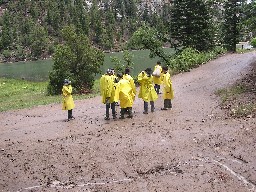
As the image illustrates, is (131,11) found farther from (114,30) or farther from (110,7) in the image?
(114,30)

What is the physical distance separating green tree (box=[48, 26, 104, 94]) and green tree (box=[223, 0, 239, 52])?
20.9 meters

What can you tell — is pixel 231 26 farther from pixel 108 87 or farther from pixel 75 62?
pixel 108 87

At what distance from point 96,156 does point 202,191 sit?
330 centimetres

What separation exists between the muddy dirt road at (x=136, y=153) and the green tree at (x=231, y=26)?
30.6 metres

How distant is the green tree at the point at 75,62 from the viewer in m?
29.0

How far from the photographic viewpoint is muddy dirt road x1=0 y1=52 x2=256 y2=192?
28.8 ft

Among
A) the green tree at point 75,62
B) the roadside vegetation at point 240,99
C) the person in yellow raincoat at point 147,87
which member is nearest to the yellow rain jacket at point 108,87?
the person in yellow raincoat at point 147,87

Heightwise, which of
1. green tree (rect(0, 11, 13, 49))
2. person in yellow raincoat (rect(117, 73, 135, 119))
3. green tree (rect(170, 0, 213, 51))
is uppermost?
green tree (rect(0, 11, 13, 49))

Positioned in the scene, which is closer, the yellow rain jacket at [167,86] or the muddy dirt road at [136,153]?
the muddy dirt road at [136,153]

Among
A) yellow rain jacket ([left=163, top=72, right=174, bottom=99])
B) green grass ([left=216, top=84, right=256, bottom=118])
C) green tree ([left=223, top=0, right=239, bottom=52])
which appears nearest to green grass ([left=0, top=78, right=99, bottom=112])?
yellow rain jacket ([left=163, top=72, right=174, bottom=99])

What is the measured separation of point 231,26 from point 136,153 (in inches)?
1489

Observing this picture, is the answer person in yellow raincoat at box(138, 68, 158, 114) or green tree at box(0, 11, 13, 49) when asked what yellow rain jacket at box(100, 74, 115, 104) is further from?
green tree at box(0, 11, 13, 49)

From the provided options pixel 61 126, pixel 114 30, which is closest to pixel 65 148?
pixel 61 126

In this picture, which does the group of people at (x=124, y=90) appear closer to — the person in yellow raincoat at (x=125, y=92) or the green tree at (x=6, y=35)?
the person in yellow raincoat at (x=125, y=92)
